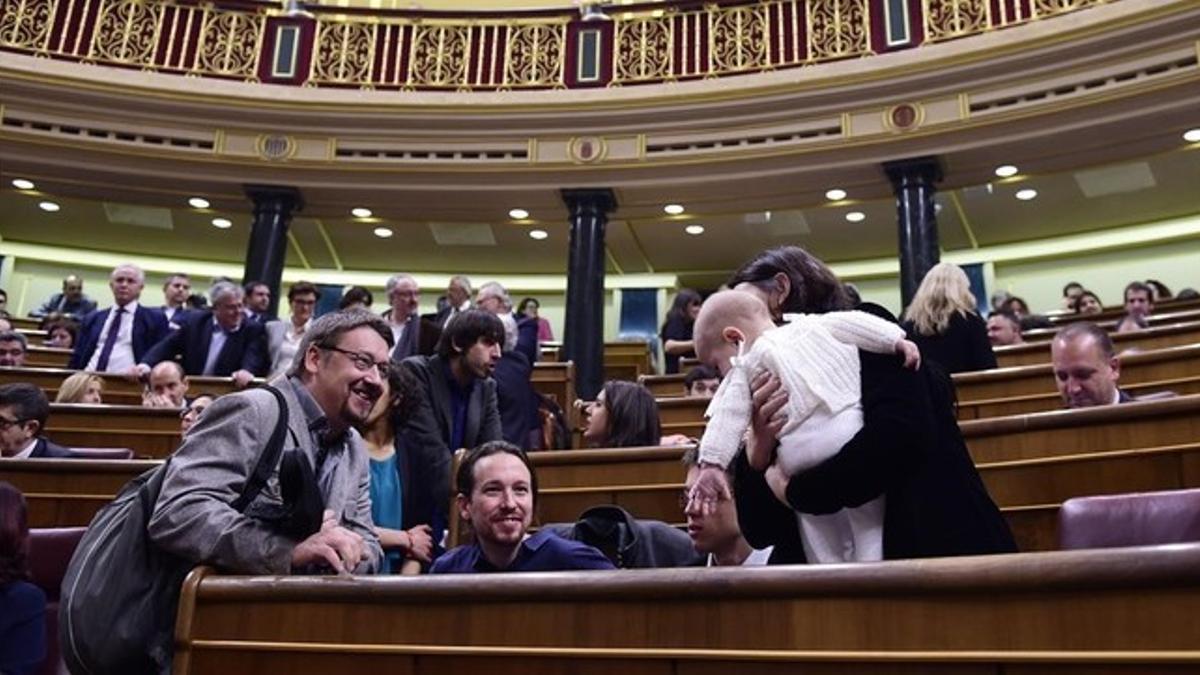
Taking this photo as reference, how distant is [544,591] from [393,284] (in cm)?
374

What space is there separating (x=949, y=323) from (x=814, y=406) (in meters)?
2.43

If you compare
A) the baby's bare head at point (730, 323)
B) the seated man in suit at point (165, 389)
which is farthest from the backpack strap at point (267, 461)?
the seated man in suit at point (165, 389)

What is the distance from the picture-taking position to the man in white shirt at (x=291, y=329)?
5344mm

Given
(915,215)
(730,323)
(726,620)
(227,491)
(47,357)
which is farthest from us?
(915,215)

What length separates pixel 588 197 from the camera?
8.37m

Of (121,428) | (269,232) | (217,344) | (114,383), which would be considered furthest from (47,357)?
(121,428)

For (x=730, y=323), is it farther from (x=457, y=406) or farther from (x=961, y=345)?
(x=961, y=345)

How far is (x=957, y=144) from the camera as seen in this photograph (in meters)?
7.34

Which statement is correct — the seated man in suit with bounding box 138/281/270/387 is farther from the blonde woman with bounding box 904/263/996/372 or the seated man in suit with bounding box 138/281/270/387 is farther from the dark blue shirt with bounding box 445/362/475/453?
the blonde woman with bounding box 904/263/996/372

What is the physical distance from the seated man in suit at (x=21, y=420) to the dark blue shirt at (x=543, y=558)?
200 cm

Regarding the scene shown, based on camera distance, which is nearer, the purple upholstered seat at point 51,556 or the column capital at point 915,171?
the purple upholstered seat at point 51,556

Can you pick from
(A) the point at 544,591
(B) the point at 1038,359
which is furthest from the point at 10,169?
(A) the point at 544,591

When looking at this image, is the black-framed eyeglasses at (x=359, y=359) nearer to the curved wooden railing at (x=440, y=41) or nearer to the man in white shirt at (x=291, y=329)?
the man in white shirt at (x=291, y=329)

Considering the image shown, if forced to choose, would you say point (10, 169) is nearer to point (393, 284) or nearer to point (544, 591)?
point (393, 284)
